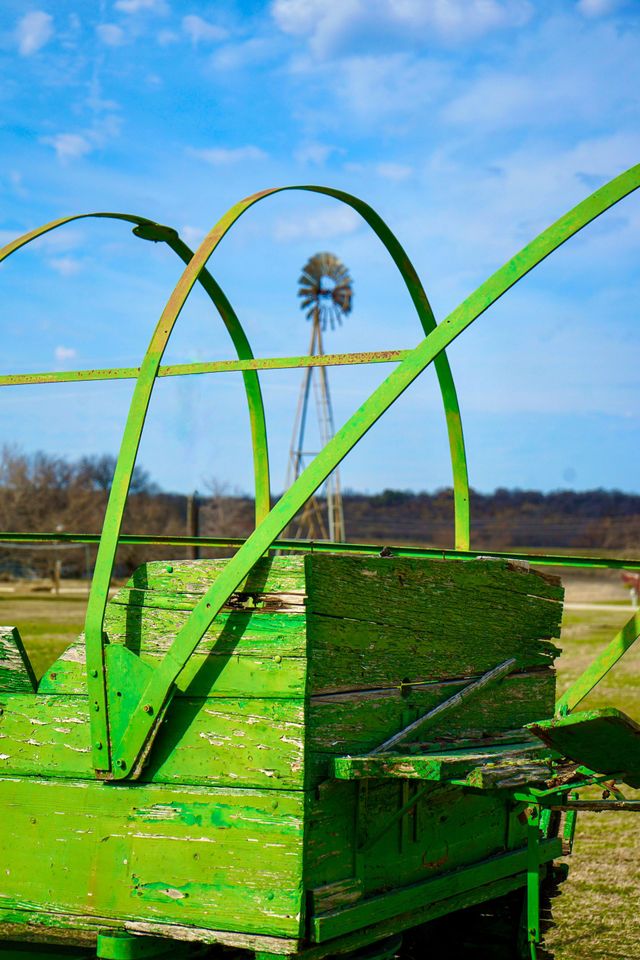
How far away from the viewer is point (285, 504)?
2428 millimetres

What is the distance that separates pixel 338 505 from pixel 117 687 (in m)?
22.9

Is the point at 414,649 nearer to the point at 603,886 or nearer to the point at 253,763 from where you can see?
the point at 253,763

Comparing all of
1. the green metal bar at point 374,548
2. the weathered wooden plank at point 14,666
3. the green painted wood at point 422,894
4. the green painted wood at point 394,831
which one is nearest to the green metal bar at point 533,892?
the green painted wood at point 394,831

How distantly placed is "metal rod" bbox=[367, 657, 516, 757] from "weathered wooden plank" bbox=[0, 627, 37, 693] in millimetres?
1026

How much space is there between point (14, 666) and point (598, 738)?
164cm

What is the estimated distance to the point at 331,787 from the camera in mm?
2566

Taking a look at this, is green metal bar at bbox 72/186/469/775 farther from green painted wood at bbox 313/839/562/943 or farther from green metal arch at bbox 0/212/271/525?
green metal arch at bbox 0/212/271/525

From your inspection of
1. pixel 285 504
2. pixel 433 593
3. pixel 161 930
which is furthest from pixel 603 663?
pixel 161 930

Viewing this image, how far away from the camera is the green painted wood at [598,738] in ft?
7.82

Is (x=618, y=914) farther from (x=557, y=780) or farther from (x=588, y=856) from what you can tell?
(x=557, y=780)

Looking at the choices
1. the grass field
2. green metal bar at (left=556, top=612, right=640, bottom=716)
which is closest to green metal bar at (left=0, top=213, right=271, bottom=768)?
→ green metal bar at (left=556, top=612, right=640, bottom=716)

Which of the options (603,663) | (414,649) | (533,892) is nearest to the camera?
(533,892)

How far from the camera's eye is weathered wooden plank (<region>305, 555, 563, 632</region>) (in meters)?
2.62

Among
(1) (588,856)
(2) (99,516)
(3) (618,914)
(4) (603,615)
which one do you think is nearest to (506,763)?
(3) (618,914)
